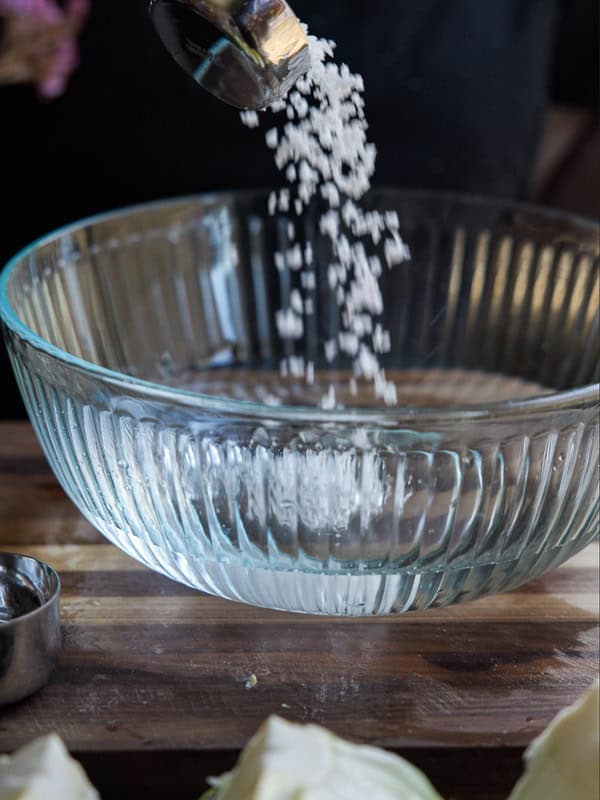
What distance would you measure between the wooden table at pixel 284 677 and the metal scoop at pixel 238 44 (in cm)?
25

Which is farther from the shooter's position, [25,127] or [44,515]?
[25,127]

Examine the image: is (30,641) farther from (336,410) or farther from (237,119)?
(237,119)

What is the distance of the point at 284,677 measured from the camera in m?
0.47

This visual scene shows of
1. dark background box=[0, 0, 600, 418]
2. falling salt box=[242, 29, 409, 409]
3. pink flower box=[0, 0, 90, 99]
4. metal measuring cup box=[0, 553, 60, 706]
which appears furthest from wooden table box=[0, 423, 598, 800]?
dark background box=[0, 0, 600, 418]

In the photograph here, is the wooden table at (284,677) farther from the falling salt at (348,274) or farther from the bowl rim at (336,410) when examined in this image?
the falling salt at (348,274)

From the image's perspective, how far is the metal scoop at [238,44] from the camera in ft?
1.55

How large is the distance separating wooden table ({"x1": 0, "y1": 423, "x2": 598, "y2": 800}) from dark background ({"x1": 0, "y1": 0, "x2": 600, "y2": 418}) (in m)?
0.61

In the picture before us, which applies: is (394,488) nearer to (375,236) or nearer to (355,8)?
(375,236)

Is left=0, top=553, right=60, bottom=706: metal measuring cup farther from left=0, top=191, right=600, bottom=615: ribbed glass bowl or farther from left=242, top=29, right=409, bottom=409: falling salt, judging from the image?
left=242, top=29, right=409, bottom=409: falling salt

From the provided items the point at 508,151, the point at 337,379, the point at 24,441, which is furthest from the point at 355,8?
the point at 24,441

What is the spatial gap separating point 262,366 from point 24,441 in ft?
0.65

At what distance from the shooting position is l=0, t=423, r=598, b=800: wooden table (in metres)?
0.43

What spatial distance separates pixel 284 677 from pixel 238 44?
0.29m

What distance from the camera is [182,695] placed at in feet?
1.49
